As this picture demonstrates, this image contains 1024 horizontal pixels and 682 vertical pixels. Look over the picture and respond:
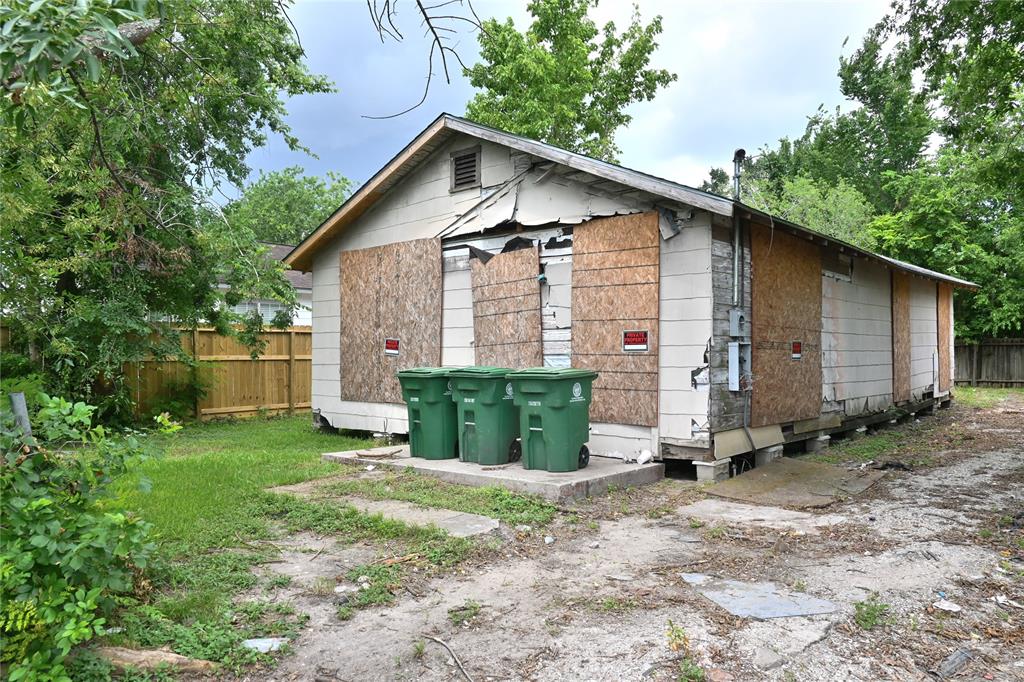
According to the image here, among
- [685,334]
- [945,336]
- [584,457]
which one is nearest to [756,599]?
[584,457]

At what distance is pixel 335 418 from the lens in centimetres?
1192

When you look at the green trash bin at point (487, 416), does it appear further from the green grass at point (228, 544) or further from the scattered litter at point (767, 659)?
the scattered litter at point (767, 659)

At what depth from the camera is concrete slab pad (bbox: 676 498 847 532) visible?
6.01 m

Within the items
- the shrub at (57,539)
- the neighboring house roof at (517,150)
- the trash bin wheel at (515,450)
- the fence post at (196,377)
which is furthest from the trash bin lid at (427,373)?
the fence post at (196,377)

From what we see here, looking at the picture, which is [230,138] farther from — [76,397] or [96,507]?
[96,507]

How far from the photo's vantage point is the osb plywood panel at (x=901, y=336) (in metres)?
13.4

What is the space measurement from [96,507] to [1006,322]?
26.5 metres

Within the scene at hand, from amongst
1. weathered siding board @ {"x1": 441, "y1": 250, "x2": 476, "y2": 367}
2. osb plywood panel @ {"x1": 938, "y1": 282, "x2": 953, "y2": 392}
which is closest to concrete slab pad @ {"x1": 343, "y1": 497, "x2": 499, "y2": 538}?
weathered siding board @ {"x1": 441, "y1": 250, "x2": 476, "y2": 367}

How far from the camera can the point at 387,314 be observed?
11.0 m

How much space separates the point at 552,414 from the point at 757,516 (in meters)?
2.20

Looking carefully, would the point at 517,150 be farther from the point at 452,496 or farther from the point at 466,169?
the point at 452,496

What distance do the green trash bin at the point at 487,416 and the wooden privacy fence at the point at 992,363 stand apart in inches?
891

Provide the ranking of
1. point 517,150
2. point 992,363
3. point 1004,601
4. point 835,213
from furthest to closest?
point 835,213 → point 992,363 → point 517,150 → point 1004,601

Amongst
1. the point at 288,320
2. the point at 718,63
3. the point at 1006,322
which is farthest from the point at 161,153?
the point at 1006,322
